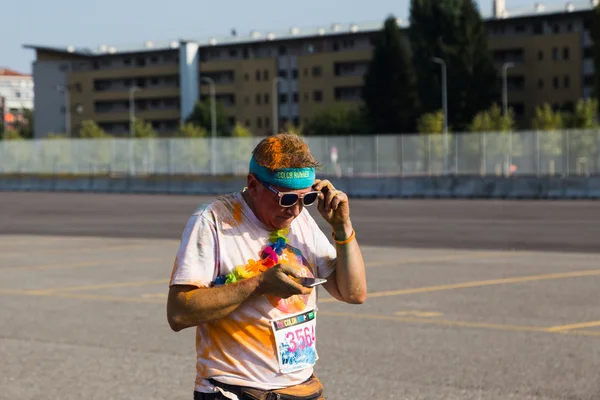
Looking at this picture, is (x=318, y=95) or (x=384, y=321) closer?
(x=384, y=321)

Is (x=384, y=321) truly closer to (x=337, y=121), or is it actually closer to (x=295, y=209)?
(x=295, y=209)

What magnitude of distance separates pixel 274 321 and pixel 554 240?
62.0ft

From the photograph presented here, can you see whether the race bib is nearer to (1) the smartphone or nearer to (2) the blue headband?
(1) the smartphone

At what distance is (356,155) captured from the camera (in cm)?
6184

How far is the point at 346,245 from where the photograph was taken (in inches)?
173

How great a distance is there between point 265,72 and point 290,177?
Answer: 442ft

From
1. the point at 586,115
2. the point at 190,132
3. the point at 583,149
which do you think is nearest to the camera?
the point at 583,149

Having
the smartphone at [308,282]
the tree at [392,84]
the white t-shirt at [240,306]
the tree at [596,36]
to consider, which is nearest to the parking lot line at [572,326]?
the white t-shirt at [240,306]

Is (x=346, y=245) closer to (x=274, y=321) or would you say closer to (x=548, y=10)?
(x=274, y=321)

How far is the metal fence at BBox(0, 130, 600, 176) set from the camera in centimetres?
5272

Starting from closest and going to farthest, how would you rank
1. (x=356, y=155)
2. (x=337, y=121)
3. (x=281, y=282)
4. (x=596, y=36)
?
(x=281, y=282), (x=356, y=155), (x=596, y=36), (x=337, y=121)

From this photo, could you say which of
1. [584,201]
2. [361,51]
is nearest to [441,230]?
[584,201]

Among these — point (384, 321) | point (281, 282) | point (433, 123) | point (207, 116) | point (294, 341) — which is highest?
point (207, 116)

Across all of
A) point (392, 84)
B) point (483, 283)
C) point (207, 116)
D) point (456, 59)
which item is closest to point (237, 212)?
point (483, 283)
